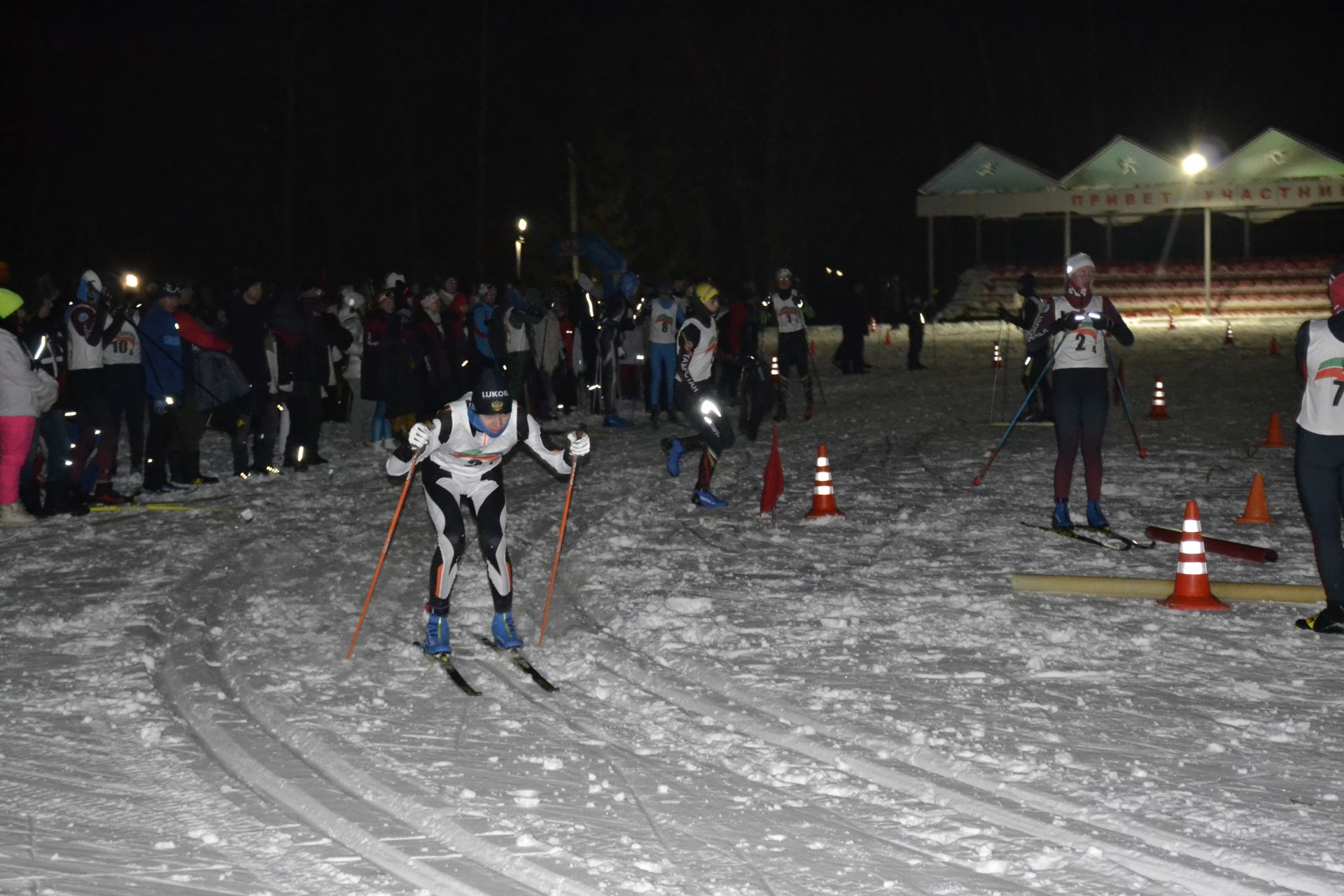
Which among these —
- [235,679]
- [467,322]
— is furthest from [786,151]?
[235,679]

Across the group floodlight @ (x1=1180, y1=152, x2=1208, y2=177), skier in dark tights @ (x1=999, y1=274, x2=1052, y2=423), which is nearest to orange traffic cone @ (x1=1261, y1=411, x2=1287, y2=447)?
skier in dark tights @ (x1=999, y1=274, x2=1052, y2=423)

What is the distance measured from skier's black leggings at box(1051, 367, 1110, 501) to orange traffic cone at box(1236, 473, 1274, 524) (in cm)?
156

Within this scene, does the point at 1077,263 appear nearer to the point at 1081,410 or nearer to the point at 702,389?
the point at 1081,410

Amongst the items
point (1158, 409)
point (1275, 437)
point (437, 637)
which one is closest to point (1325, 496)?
point (437, 637)

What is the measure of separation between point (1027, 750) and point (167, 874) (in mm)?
3270

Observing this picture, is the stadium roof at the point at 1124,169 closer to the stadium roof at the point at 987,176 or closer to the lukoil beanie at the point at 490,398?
the stadium roof at the point at 987,176

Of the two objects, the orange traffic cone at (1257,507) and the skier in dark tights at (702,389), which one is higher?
the skier in dark tights at (702,389)

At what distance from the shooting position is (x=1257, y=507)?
11.5m

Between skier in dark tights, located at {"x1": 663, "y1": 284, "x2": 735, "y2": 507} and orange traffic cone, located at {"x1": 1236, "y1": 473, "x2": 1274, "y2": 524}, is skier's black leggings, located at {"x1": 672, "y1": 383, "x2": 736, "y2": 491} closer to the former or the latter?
skier in dark tights, located at {"x1": 663, "y1": 284, "x2": 735, "y2": 507}

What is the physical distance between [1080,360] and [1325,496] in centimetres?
288

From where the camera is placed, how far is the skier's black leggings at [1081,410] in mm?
10664

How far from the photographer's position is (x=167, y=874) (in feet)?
16.0

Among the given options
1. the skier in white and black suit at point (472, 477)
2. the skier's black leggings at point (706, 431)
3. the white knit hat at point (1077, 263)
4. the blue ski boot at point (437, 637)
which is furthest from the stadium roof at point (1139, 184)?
the blue ski boot at point (437, 637)

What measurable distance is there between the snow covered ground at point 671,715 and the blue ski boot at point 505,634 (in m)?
0.18
